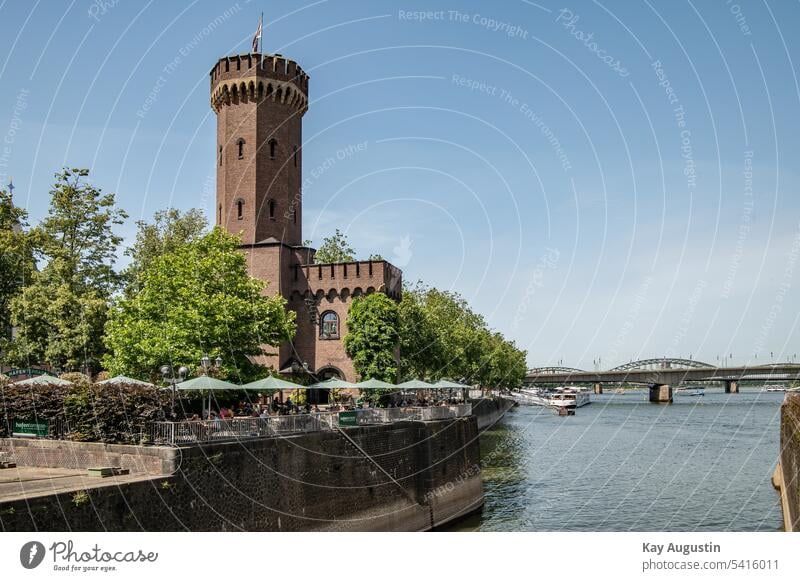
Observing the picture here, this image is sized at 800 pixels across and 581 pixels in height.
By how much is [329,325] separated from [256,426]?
3088cm

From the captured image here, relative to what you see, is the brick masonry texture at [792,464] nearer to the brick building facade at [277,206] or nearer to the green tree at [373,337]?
the green tree at [373,337]

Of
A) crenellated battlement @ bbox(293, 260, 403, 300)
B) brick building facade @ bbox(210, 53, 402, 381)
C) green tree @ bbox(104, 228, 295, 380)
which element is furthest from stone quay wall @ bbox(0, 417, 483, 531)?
brick building facade @ bbox(210, 53, 402, 381)

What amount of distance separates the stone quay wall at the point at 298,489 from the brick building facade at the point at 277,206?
56.6ft

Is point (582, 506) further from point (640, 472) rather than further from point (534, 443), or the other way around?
point (534, 443)

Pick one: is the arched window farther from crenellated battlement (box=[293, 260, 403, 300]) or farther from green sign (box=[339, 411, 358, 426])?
green sign (box=[339, 411, 358, 426])

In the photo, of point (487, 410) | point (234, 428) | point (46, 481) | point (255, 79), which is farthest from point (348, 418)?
point (487, 410)

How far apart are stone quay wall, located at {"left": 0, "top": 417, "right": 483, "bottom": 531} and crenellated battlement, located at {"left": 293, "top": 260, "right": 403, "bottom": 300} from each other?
55.6ft

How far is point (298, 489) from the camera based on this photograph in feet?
86.2

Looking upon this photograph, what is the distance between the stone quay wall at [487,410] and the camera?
7944 centimetres

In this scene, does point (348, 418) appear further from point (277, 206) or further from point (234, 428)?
point (277, 206)

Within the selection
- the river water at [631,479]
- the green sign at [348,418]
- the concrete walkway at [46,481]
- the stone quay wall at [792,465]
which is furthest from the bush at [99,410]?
the stone quay wall at [792,465]

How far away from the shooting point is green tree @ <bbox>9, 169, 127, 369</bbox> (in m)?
47.2
